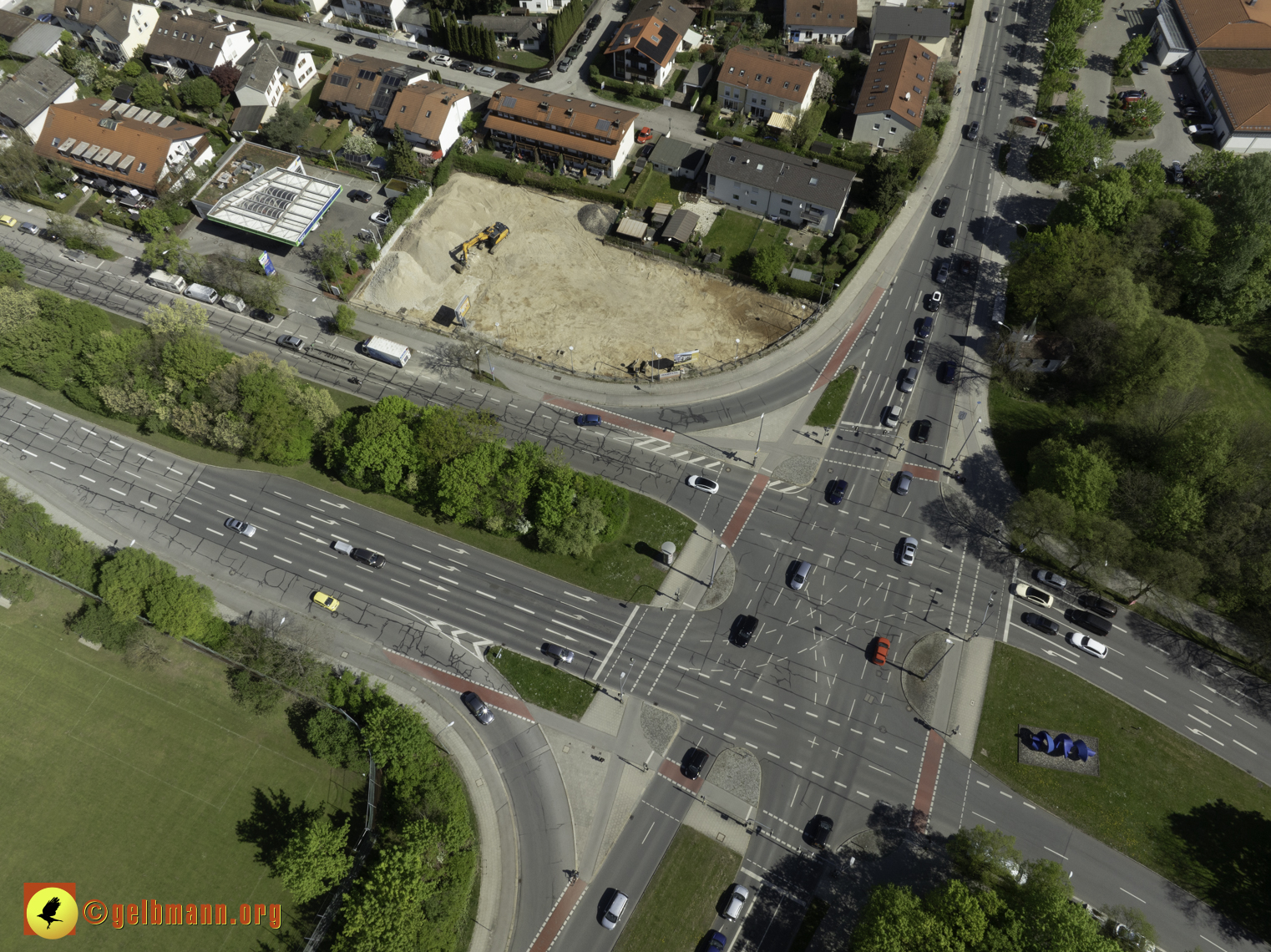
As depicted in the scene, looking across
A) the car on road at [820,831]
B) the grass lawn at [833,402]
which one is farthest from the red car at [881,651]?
the grass lawn at [833,402]

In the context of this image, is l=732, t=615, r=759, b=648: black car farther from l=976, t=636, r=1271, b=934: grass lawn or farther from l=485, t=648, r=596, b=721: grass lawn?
l=976, t=636, r=1271, b=934: grass lawn

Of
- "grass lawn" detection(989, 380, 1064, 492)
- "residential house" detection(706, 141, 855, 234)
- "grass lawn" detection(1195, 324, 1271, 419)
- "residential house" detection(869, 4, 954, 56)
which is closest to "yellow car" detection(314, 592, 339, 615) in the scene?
"residential house" detection(706, 141, 855, 234)

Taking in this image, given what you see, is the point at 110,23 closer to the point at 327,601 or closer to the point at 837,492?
the point at 327,601

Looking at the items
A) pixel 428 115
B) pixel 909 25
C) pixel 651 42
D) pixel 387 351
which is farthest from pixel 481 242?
pixel 909 25

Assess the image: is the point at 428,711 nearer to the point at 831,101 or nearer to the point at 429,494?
the point at 429,494

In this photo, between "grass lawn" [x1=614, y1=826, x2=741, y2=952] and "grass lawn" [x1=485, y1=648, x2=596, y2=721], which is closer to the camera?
"grass lawn" [x1=614, y1=826, x2=741, y2=952]

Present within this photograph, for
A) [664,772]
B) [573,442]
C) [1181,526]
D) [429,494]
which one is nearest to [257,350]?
[429,494]
